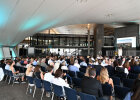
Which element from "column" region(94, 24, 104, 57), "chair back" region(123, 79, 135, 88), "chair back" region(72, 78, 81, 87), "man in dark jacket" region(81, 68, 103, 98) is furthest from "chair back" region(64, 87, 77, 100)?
"column" region(94, 24, 104, 57)

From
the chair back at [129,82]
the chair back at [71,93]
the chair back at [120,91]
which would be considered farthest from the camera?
the chair back at [129,82]

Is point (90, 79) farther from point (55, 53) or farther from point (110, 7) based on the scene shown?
point (55, 53)

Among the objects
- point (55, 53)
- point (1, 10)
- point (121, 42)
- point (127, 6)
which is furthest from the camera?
point (55, 53)

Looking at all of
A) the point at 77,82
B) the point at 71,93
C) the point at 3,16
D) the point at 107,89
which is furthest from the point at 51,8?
the point at 71,93

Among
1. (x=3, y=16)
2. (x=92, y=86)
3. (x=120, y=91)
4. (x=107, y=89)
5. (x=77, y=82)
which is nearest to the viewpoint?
(x=92, y=86)

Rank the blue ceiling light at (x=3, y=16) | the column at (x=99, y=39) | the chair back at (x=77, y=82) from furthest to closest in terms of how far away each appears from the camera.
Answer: the column at (x=99, y=39) < the blue ceiling light at (x=3, y=16) < the chair back at (x=77, y=82)

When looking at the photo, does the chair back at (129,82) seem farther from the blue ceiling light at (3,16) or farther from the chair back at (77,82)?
the blue ceiling light at (3,16)

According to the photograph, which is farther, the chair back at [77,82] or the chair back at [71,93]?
the chair back at [77,82]

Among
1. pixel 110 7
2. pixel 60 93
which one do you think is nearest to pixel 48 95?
pixel 60 93

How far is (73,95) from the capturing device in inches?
137

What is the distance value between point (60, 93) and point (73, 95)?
2.53 feet

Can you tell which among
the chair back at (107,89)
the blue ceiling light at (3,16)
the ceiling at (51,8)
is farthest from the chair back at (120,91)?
the blue ceiling light at (3,16)

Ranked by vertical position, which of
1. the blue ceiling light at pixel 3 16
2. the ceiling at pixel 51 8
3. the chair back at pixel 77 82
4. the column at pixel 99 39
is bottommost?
the chair back at pixel 77 82

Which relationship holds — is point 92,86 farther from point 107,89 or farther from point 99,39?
point 99,39
